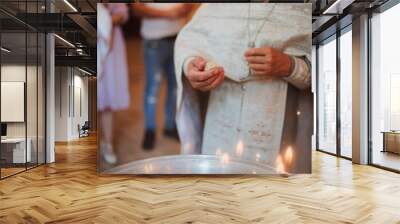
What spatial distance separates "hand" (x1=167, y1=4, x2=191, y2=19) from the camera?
621 centimetres

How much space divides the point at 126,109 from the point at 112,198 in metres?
1.90

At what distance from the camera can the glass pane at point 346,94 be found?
8.69 m

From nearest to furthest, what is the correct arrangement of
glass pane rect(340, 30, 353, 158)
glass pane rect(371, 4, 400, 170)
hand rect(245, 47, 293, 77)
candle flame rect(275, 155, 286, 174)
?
hand rect(245, 47, 293, 77)
candle flame rect(275, 155, 286, 174)
glass pane rect(371, 4, 400, 170)
glass pane rect(340, 30, 353, 158)

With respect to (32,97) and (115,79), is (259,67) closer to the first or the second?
(115,79)

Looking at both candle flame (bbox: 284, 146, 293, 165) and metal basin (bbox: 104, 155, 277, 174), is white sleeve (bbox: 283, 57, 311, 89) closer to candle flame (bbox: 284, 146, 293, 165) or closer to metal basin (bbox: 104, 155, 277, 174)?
candle flame (bbox: 284, 146, 293, 165)

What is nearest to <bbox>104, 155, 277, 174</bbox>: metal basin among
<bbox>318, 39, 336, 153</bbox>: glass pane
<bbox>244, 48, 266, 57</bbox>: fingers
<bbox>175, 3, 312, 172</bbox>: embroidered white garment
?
<bbox>175, 3, 312, 172</bbox>: embroidered white garment

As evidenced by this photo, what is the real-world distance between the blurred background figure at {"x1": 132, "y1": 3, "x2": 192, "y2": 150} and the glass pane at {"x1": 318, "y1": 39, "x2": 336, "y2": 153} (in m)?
5.38

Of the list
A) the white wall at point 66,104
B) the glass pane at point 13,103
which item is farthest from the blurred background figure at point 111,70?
the white wall at point 66,104

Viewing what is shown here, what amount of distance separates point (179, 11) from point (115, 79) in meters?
1.59

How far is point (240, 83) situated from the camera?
6.18 m

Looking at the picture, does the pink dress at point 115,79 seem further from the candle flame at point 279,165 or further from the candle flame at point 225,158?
the candle flame at point 279,165

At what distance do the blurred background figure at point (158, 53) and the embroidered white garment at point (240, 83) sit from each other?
0.45 feet

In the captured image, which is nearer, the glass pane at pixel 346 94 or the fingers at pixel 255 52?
the fingers at pixel 255 52

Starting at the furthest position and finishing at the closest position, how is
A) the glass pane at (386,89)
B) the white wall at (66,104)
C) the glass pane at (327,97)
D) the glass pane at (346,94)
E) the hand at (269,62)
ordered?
the white wall at (66,104) < the glass pane at (327,97) < the glass pane at (346,94) < the glass pane at (386,89) < the hand at (269,62)
